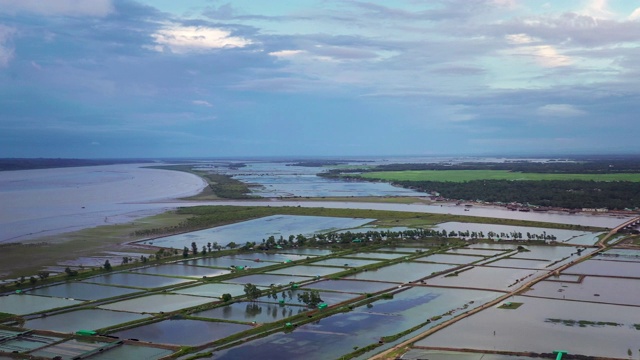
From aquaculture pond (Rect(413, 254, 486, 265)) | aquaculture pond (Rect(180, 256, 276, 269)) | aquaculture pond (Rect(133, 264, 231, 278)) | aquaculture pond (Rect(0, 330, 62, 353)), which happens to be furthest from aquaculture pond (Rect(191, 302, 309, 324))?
aquaculture pond (Rect(413, 254, 486, 265))

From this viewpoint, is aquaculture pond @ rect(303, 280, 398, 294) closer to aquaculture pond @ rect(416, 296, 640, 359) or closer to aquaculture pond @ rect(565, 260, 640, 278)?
aquaculture pond @ rect(416, 296, 640, 359)

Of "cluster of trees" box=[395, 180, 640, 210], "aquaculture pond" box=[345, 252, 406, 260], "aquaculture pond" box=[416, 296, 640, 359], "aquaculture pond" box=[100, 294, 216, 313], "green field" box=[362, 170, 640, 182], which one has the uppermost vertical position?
"green field" box=[362, 170, 640, 182]

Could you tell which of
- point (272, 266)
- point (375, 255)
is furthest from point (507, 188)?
point (272, 266)

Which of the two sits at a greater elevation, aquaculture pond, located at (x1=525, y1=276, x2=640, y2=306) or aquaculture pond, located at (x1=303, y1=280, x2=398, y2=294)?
aquaculture pond, located at (x1=525, y1=276, x2=640, y2=306)

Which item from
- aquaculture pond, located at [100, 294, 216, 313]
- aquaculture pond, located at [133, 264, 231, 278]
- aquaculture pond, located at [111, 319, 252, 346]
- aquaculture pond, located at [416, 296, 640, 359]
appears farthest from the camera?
aquaculture pond, located at [133, 264, 231, 278]

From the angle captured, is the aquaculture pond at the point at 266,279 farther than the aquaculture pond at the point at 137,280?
Yes

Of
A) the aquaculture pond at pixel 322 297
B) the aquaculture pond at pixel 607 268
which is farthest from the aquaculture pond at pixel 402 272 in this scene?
the aquaculture pond at pixel 607 268

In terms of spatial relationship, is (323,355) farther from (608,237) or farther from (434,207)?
(434,207)

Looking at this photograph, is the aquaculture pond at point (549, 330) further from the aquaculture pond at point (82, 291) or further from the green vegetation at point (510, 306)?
the aquaculture pond at point (82, 291)
